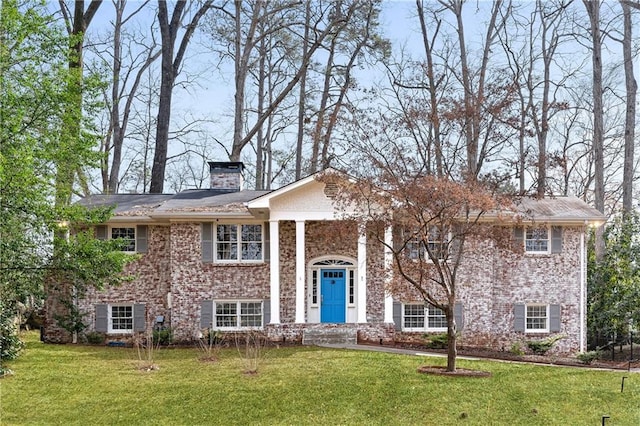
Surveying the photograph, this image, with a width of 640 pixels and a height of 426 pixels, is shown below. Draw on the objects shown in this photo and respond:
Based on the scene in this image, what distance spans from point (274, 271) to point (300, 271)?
76cm

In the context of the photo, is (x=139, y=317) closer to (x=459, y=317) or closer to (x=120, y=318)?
(x=120, y=318)

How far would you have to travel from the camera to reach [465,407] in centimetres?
A: 1038

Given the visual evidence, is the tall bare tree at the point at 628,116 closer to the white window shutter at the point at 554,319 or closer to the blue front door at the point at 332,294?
the white window shutter at the point at 554,319

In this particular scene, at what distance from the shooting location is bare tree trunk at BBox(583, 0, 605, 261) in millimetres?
20000

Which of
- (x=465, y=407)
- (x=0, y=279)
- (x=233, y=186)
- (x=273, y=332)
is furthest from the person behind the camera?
(x=233, y=186)

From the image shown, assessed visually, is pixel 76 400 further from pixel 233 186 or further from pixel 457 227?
pixel 233 186

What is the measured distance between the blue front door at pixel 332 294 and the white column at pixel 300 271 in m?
1.38

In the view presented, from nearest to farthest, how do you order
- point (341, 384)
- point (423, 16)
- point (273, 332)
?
point (341, 384), point (273, 332), point (423, 16)

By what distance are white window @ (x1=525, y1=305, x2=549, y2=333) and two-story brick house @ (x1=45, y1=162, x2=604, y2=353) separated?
1.2 inches

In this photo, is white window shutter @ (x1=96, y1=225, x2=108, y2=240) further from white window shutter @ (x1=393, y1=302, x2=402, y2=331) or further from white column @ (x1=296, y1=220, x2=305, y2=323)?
white window shutter @ (x1=393, y1=302, x2=402, y2=331)

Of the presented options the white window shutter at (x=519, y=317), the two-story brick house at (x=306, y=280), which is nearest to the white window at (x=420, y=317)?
the two-story brick house at (x=306, y=280)

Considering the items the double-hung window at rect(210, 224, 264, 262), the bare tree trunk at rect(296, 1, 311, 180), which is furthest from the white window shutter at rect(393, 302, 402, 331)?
the bare tree trunk at rect(296, 1, 311, 180)

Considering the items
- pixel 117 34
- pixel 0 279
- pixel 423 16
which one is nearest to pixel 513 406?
pixel 0 279

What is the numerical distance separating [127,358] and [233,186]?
7.59 m
